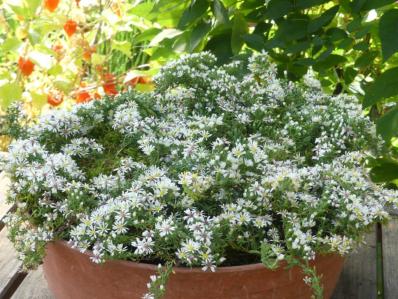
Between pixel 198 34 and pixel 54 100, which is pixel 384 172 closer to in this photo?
pixel 198 34

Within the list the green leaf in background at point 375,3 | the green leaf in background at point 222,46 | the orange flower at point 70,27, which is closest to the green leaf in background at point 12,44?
the orange flower at point 70,27

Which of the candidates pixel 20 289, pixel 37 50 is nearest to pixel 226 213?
pixel 20 289

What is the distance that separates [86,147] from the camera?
922 mm

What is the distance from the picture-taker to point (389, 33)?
96cm

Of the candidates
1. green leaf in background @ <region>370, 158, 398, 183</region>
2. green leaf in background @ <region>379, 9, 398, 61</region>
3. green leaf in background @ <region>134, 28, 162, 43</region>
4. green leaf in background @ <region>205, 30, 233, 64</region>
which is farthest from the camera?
green leaf in background @ <region>134, 28, 162, 43</region>

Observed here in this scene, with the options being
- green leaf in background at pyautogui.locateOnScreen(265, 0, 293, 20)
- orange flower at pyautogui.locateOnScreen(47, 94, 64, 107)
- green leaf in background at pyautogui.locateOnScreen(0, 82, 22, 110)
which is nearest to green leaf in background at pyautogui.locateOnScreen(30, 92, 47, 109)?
orange flower at pyautogui.locateOnScreen(47, 94, 64, 107)

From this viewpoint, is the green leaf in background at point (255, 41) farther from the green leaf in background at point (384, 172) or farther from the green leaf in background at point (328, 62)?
the green leaf in background at point (384, 172)

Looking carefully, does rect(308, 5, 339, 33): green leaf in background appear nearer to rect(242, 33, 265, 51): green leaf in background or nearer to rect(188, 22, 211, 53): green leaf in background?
rect(242, 33, 265, 51): green leaf in background

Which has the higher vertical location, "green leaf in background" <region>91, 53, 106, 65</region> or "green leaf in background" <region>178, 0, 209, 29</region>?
"green leaf in background" <region>91, 53, 106, 65</region>

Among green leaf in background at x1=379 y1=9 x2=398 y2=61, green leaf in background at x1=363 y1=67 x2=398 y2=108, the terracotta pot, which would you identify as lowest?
the terracotta pot

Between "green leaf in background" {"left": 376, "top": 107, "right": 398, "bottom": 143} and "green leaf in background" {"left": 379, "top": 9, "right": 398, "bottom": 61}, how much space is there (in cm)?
11

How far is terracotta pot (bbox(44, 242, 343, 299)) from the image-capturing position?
0.71m

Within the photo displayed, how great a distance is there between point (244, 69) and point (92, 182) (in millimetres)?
448

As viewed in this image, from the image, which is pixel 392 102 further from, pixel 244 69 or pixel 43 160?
pixel 43 160
